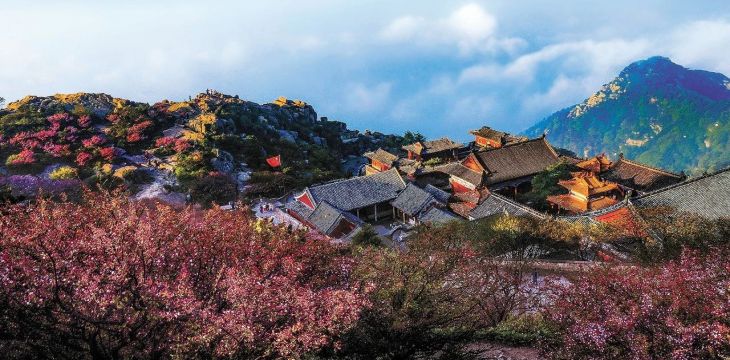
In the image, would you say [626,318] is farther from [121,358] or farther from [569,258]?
[569,258]

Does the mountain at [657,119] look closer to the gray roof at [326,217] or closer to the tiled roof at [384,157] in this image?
the tiled roof at [384,157]

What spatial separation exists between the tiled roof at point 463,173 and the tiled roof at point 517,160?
3.06 feet

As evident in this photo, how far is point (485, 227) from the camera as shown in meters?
25.7

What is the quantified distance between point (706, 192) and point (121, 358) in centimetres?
2892

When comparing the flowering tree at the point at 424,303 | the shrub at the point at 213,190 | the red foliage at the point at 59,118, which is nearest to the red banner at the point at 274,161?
the shrub at the point at 213,190

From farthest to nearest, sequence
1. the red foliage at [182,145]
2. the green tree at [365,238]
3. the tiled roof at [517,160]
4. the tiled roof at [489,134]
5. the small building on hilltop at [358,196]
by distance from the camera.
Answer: the tiled roof at [489,134] < the red foliage at [182,145] < the tiled roof at [517,160] < the small building on hilltop at [358,196] < the green tree at [365,238]

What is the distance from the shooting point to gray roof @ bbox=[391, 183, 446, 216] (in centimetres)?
3606

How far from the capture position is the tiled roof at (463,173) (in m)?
41.4

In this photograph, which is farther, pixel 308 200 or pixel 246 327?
pixel 308 200

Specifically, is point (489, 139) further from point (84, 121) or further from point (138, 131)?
point (84, 121)

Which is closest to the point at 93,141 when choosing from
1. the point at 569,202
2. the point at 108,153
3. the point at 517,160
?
the point at 108,153

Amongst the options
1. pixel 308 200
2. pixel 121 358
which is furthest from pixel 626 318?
pixel 308 200

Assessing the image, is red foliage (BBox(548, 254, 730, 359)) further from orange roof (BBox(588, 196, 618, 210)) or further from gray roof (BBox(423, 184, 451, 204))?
gray roof (BBox(423, 184, 451, 204))

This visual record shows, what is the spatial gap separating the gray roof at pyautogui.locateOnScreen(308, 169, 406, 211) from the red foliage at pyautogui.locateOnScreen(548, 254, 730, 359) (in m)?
26.0
